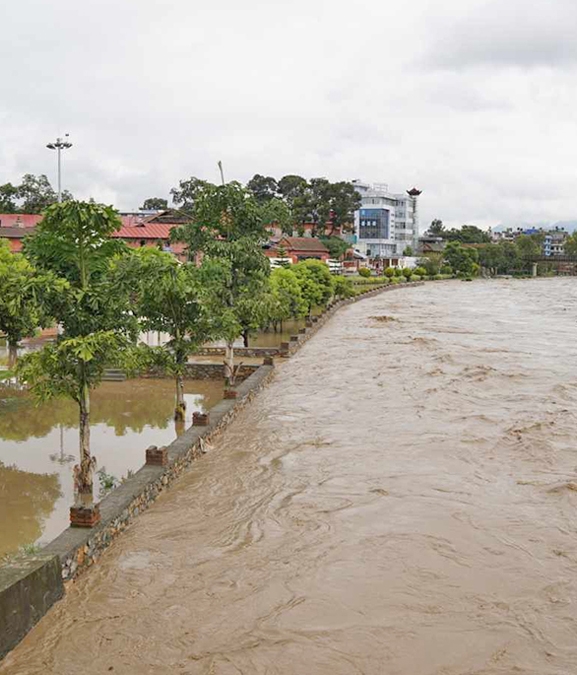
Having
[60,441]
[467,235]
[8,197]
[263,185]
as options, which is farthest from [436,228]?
[60,441]

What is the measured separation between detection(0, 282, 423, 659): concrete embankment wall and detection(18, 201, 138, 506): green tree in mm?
533

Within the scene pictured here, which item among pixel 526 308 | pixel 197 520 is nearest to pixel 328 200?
pixel 526 308

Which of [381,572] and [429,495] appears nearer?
[381,572]

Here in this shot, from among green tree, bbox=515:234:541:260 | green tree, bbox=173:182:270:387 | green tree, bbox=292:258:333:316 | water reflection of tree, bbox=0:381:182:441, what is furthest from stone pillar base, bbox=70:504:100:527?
green tree, bbox=515:234:541:260

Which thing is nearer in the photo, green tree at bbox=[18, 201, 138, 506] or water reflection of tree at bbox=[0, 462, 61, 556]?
green tree at bbox=[18, 201, 138, 506]

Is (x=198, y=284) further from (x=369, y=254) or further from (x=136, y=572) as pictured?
(x=369, y=254)

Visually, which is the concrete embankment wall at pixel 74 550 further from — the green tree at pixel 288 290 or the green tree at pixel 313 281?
the green tree at pixel 313 281

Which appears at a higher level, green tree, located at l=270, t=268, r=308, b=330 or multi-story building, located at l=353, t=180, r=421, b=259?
multi-story building, located at l=353, t=180, r=421, b=259

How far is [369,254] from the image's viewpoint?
95.2 meters

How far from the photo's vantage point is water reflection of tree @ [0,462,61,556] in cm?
1080

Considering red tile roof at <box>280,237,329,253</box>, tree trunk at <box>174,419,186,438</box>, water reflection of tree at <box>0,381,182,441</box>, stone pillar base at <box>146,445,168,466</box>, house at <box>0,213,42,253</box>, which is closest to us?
stone pillar base at <box>146,445,168,466</box>

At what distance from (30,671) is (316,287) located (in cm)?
3257

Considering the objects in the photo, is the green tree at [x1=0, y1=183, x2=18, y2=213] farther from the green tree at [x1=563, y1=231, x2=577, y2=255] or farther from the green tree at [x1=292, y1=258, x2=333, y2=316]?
the green tree at [x1=563, y1=231, x2=577, y2=255]

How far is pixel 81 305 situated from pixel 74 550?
11.5 ft
